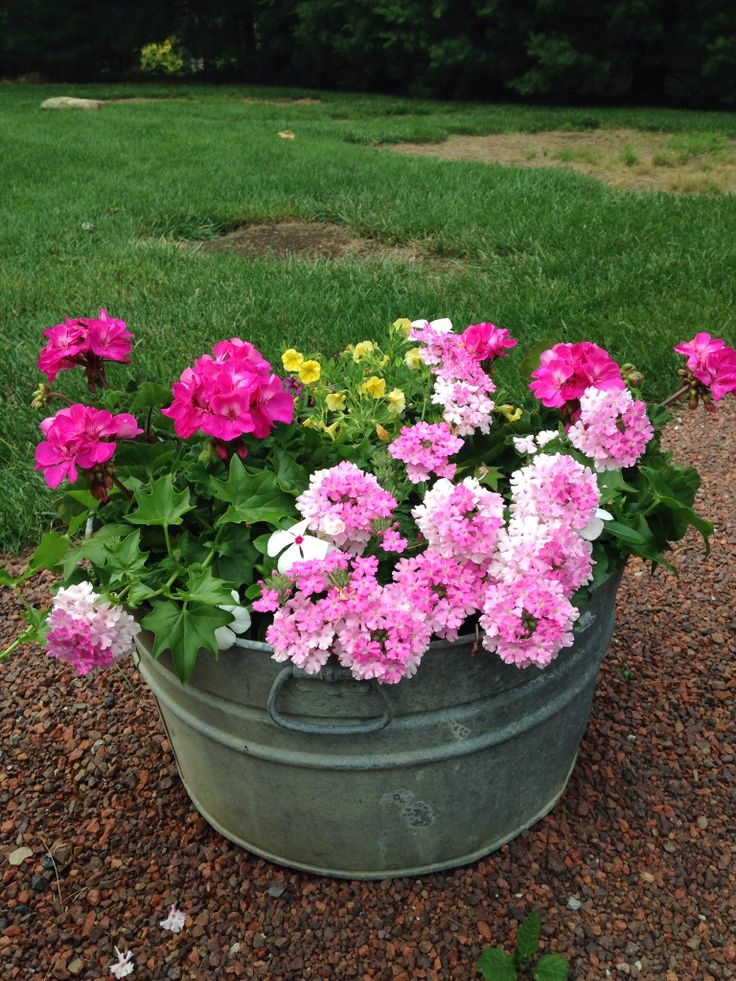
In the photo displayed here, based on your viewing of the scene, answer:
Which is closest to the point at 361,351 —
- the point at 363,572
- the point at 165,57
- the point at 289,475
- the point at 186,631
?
the point at 289,475

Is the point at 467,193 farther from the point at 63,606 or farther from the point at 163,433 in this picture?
the point at 63,606

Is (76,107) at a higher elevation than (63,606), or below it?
below

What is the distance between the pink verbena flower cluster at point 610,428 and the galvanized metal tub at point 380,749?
212 millimetres

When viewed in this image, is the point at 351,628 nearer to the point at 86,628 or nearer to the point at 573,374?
the point at 86,628

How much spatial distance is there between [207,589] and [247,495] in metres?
0.19

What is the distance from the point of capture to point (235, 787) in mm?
1554

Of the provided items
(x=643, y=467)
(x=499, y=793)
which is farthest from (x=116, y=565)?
(x=643, y=467)

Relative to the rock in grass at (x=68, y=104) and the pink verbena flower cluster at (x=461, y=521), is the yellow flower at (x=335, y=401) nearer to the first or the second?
the pink verbena flower cluster at (x=461, y=521)

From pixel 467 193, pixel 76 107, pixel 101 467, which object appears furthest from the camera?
pixel 76 107

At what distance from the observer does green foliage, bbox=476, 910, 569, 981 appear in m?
1.44

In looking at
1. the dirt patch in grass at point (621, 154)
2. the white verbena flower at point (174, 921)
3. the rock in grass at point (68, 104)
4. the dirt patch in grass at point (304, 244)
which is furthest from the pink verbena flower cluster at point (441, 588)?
the rock in grass at point (68, 104)

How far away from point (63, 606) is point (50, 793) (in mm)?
777

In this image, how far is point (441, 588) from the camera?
1.31 metres

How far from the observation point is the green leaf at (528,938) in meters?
1.46
